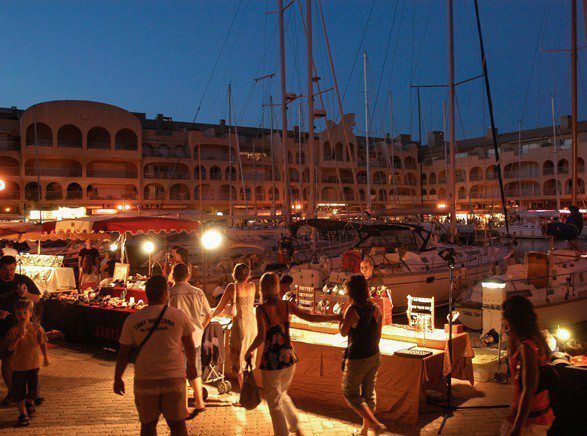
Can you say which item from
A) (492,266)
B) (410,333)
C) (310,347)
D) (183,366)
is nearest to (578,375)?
(410,333)

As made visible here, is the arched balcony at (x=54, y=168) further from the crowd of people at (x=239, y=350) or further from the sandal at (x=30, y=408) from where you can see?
the sandal at (x=30, y=408)

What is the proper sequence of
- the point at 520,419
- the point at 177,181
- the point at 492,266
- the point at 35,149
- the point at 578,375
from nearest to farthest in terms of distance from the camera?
the point at 520,419, the point at 578,375, the point at 492,266, the point at 35,149, the point at 177,181

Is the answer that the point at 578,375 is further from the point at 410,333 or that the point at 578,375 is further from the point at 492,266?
the point at 492,266

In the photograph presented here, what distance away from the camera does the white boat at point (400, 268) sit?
15305mm

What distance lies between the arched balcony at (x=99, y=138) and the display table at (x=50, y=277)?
126ft

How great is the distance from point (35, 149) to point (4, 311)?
144ft

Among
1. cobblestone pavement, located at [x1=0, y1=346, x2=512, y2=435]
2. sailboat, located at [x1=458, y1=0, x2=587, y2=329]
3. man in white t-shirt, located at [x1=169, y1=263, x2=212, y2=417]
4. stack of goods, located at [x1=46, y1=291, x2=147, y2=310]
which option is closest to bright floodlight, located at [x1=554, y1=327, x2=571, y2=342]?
cobblestone pavement, located at [x1=0, y1=346, x2=512, y2=435]

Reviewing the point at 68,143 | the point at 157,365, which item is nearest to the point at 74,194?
the point at 68,143

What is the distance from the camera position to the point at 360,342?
5.49m

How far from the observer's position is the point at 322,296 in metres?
9.25

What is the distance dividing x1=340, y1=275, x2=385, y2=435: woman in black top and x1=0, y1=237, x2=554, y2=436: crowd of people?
0.01 meters

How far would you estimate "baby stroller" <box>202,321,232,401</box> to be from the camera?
307 inches

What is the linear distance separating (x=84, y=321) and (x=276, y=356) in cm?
645

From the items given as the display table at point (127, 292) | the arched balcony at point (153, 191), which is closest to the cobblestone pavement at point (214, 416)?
the display table at point (127, 292)
